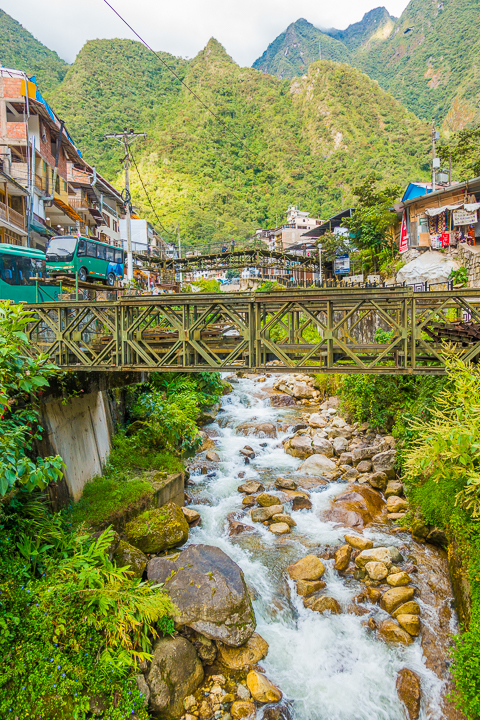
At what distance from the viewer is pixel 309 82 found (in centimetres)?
11888

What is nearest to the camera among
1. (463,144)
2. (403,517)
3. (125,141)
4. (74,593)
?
(74,593)

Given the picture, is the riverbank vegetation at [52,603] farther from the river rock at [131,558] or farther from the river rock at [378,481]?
the river rock at [378,481]

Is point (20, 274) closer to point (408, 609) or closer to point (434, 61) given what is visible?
point (408, 609)

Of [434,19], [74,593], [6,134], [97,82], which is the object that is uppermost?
[434,19]

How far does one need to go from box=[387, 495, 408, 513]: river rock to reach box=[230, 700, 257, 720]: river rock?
7.25 meters

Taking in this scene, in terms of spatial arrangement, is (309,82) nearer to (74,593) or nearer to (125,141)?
(125,141)

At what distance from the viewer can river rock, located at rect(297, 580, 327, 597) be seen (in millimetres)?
9883

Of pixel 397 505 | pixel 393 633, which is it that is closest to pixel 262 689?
pixel 393 633

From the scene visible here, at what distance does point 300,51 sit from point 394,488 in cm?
22279

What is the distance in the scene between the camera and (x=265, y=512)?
13.0 m

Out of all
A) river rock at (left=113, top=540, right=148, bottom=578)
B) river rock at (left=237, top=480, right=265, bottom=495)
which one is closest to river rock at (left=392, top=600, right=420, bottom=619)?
river rock at (left=113, top=540, right=148, bottom=578)

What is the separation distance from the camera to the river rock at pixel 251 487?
14641mm

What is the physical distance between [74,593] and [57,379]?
5.22m

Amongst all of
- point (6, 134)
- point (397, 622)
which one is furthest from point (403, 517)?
point (6, 134)
